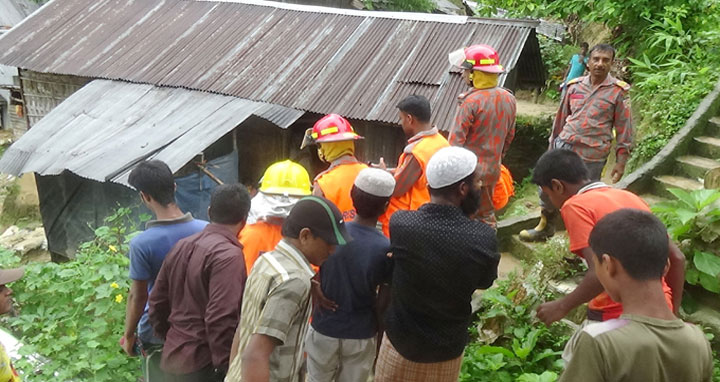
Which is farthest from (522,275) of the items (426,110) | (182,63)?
(182,63)

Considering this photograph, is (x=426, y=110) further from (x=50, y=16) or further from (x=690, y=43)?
(x=50, y=16)

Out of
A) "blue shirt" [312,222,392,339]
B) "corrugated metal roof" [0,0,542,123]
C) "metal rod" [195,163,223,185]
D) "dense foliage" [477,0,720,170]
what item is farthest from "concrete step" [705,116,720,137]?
"metal rod" [195,163,223,185]

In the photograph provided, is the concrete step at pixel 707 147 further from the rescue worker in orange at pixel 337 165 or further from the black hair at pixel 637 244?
the black hair at pixel 637 244

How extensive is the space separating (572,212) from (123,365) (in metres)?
3.07

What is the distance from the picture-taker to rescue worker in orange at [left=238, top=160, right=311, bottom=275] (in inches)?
130

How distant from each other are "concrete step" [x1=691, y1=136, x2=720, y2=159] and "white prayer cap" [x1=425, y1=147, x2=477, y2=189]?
4323 millimetres

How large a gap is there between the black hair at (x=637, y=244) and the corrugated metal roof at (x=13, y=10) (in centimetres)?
2571

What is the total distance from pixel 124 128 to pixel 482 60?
272 inches

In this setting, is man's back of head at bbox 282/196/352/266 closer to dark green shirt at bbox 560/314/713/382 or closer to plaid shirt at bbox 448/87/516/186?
dark green shirt at bbox 560/314/713/382

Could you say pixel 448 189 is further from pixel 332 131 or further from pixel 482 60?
pixel 482 60

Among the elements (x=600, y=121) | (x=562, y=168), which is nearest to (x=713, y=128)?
(x=600, y=121)

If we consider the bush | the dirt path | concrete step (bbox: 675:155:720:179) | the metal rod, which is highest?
concrete step (bbox: 675:155:720:179)

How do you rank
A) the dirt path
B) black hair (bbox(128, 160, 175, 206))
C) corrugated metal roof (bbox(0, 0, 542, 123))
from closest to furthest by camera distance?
black hair (bbox(128, 160, 175, 206)) < corrugated metal roof (bbox(0, 0, 542, 123)) < the dirt path

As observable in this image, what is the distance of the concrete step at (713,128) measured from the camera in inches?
228
